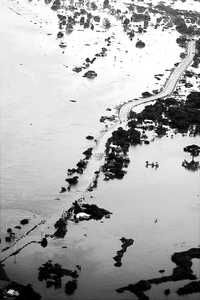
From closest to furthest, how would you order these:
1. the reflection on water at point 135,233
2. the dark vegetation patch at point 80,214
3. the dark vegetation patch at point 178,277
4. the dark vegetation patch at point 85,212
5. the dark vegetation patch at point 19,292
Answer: the dark vegetation patch at point 19,292 → the dark vegetation patch at point 178,277 → the reflection on water at point 135,233 → the dark vegetation patch at point 80,214 → the dark vegetation patch at point 85,212

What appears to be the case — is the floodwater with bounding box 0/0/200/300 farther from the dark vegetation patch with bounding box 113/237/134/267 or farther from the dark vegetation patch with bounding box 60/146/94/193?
the dark vegetation patch with bounding box 60/146/94/193

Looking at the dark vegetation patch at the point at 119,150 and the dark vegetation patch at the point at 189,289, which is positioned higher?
the dark vegetation patch at the point at 119,150

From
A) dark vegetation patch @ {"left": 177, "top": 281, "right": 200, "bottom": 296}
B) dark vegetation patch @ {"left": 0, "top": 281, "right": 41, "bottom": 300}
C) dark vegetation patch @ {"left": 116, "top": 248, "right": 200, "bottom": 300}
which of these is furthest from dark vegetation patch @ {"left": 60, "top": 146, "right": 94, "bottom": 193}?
dark vegetation patch @ {"left": 177, "top": 281, "right": 200, "bottom": 296}

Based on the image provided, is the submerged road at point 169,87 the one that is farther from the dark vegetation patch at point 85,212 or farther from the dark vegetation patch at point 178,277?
the dark vegetation patch at point 178,277

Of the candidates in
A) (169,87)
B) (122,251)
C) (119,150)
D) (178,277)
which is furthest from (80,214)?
(169,87)

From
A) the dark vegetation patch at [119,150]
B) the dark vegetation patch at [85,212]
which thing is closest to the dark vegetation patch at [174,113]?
the dark vegetation patch at [119,150]

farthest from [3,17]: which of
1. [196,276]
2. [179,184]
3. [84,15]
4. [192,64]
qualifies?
[196,276]

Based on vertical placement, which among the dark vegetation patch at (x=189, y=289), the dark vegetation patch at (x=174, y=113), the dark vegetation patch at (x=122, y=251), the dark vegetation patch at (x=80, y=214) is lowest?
the dark vegetation patch at (x=189, y=289)

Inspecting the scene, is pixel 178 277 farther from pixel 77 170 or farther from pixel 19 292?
pixel 77 170
